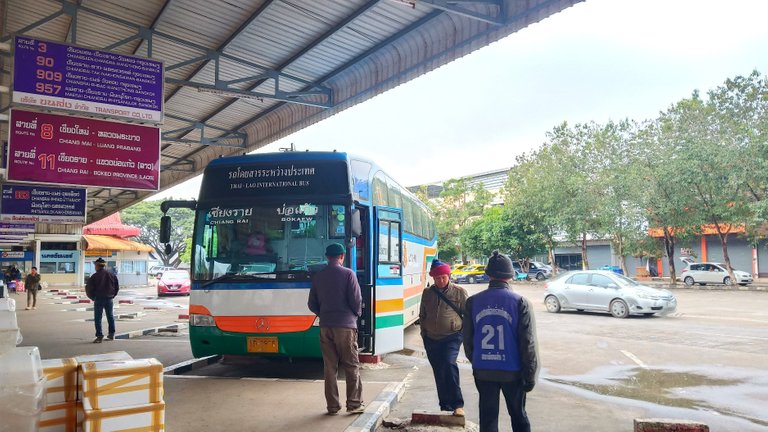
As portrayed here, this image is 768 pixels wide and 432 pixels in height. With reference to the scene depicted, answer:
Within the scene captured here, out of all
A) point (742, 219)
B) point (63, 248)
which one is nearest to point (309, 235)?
point (742, 219)

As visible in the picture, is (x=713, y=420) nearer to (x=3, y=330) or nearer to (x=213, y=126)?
(x=3, y=330)

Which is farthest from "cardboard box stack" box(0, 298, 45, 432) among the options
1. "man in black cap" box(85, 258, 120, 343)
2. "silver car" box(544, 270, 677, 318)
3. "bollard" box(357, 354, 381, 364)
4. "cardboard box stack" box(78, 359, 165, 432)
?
"silver car" box(544, 270, 677, 318)

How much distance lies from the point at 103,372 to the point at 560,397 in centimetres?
589

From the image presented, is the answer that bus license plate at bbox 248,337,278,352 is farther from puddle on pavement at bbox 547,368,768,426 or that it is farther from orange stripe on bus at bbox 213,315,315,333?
Result: puddle on pavement at bbox 547,368,768,426

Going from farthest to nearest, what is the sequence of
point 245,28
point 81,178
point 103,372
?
point 245,28 → point 81,178 → point 103,372

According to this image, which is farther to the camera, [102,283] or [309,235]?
[102,283]

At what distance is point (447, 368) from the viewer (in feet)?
20.3

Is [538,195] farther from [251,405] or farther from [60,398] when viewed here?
[60,398]

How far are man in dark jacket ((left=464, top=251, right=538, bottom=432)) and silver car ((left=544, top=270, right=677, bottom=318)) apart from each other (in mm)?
13517

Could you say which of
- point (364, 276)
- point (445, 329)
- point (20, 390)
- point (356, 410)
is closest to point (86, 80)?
point (364, 276)

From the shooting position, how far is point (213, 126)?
635 inches

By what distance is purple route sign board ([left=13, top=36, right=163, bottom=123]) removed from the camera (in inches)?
326

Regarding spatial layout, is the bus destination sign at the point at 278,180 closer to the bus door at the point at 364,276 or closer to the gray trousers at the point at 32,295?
the bus door at the point at 364,276

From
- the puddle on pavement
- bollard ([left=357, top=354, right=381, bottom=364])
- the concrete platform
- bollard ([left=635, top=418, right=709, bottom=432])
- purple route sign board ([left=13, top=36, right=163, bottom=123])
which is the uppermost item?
purple route sign board ([left=13, top=36, right=163, bottom=123])
